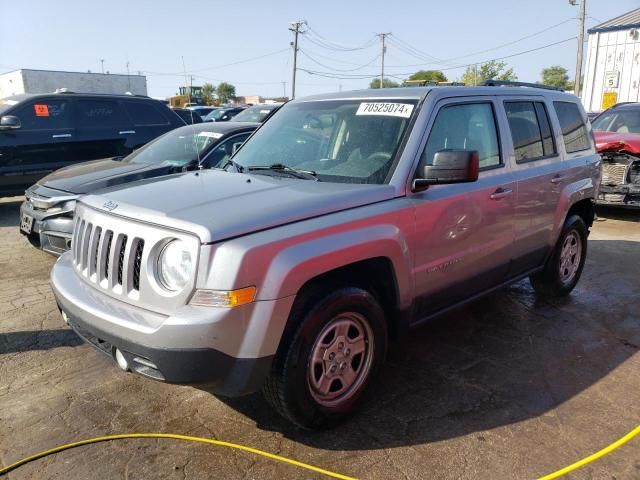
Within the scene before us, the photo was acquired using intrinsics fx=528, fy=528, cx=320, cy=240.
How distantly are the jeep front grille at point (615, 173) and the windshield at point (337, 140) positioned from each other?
6627mm

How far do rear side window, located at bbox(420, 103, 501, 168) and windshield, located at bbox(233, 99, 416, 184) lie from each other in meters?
0.23

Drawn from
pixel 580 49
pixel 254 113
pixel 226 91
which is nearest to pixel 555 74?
pixel 226 91

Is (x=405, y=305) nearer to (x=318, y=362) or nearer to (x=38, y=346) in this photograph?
(x=318, y=362)

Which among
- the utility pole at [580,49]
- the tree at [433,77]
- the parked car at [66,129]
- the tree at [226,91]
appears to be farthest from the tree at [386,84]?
the tree at [226,91]

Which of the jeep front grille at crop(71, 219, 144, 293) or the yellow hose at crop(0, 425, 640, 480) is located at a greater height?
the jeep front grille at crop(71, 219, 144, 293)

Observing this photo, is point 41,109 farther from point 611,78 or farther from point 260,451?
point 611,78

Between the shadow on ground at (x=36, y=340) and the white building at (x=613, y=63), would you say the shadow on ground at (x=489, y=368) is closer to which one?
the shadow on ground at (x=36, y=340)

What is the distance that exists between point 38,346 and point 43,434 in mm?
1263

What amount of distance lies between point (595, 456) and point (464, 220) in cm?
154

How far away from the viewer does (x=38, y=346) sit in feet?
13.2

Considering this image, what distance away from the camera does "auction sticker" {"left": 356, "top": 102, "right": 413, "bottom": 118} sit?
3.38 meters

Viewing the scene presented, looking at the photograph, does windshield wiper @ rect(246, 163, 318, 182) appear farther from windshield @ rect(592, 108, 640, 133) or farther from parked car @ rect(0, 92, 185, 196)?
windshield @ rect(592, 108, 640, 133)

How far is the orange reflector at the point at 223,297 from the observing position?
2355 millimetres

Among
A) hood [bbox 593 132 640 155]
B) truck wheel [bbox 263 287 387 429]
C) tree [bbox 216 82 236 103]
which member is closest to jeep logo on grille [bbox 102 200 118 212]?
truck wheel [bbox 263 287 387 429]
